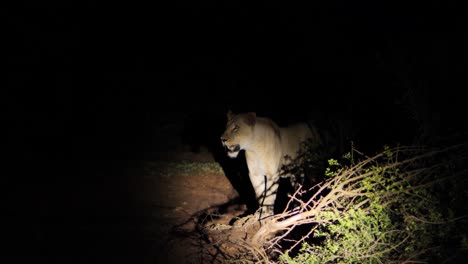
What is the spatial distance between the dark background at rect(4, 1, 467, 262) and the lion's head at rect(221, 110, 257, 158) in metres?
1.96

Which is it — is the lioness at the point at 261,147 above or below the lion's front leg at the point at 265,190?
above

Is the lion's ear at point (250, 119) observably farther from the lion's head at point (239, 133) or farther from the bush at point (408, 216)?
the bush at point (408, 216)

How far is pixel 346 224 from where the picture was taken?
3996mm

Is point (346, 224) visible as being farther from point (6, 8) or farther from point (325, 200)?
point (6, 8)

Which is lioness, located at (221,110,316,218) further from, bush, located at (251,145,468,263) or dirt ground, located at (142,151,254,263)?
bush, located at (251,145,468,263)

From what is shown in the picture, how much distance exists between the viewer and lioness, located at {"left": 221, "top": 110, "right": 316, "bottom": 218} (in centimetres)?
623

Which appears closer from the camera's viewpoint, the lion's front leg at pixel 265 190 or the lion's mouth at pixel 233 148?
the lion's mouth at pixel 233 148

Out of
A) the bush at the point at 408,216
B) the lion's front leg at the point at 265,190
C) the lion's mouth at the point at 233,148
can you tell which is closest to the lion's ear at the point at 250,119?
the lion's mouth at the point at 233,148

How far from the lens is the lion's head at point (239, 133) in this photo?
244 inches

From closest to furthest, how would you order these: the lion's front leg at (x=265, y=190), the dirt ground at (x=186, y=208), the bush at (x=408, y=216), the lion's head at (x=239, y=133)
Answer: the bush at (x=408, y=216), the dirt ground at (x=186, y=208), the lion's head at (x=239, y=133), the lion's front leg at (x=265, y=190)

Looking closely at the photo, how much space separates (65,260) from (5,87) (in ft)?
41.2

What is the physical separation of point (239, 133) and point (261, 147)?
1.50 feet

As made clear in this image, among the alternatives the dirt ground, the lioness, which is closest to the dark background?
the dirt ground

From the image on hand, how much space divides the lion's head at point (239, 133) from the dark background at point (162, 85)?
196 cm
